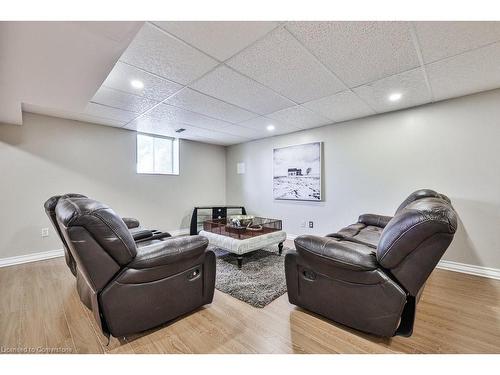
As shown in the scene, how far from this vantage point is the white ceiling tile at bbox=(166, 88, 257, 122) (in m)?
2.77

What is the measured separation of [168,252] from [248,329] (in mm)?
856

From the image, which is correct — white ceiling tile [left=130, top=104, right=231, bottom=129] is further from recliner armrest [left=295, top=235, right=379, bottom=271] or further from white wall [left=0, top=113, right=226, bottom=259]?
recliner armrest [left=295, top=235, right=379, bottom=271]

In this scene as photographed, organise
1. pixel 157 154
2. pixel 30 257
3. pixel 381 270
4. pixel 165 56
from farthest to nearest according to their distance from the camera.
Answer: pixel 157 154 < pixel 30 257 < pixel 165 56 < pixel 381 270

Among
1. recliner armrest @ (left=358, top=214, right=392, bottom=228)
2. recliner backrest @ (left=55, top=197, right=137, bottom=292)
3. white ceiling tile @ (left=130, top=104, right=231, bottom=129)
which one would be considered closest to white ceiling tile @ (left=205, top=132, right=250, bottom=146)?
white ceiling tile @ (left=130, top=104, right=231, bottom=129)

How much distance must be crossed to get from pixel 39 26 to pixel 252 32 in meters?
1.36

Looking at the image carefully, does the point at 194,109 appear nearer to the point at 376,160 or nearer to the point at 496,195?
the point at 376,160

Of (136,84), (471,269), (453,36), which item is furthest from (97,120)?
(471,269)

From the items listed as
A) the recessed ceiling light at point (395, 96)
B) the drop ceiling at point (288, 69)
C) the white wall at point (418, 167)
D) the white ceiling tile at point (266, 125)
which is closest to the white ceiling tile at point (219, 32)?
the drop ceiling at point (288, 69)

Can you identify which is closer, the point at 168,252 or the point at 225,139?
the point at 168,252

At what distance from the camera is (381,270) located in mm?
1471

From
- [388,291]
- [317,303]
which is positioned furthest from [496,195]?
[317,303]

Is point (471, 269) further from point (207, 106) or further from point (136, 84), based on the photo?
point (136, 84)

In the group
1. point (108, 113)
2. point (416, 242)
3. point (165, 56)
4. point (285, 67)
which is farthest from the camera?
point (108, 113)

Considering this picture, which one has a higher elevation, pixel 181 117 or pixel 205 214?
pixel 181 117
